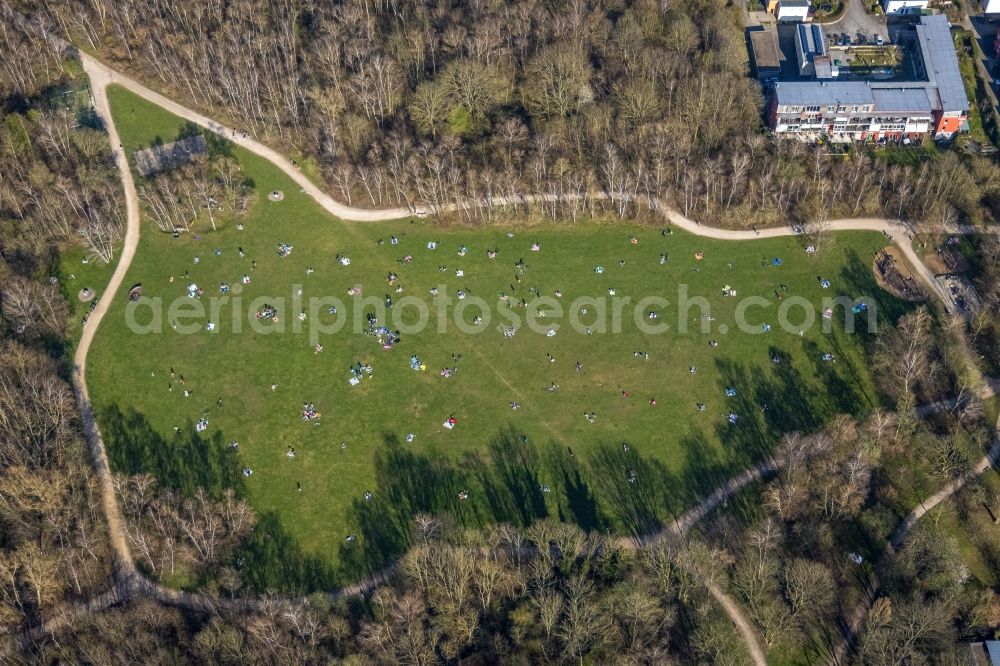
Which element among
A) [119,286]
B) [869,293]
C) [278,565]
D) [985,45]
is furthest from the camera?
[985,45]

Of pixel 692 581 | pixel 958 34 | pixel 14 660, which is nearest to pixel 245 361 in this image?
pixel 14 660

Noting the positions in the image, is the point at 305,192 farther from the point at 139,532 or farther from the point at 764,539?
the point at 764,539

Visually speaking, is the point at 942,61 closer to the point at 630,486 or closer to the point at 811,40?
the point at 811,40

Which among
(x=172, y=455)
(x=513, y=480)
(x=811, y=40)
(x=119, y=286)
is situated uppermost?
(x=811, y=40)

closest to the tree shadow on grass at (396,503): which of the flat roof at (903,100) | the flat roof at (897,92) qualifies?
the flat roof at (897,92)

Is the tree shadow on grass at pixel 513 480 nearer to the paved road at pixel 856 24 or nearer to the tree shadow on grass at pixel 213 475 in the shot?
the tree shadow on grass at pixel 213 475

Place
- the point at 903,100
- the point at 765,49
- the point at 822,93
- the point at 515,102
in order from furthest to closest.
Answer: the point at 765,49 → the point at 515,102 → the point at 822,93 → the point at 903,100

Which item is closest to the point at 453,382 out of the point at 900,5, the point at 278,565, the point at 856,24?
the point at 278,565
